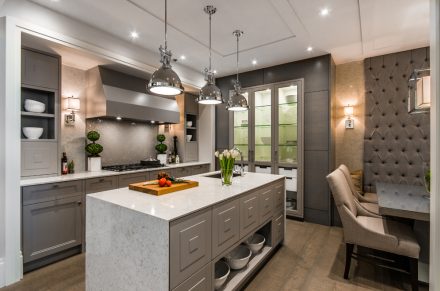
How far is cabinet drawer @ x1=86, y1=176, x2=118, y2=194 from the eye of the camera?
9.59ft

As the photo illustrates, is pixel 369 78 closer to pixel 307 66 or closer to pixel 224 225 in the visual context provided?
pixel 307 66

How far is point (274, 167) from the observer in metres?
4.25

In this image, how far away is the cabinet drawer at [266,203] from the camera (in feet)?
8.05

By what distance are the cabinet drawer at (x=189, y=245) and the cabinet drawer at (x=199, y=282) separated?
0.04m

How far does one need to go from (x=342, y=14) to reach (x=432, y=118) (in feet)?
8.12

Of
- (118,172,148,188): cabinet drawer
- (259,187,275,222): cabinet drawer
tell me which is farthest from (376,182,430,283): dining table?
(118,172,148,188): cabinet drawer

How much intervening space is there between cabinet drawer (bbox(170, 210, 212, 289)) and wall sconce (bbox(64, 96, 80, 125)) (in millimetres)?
2808

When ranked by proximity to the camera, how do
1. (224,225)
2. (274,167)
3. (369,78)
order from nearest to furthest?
(224,225)
(369,78)
(274,167)

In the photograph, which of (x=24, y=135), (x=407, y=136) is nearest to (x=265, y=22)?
(x=407, y=136)

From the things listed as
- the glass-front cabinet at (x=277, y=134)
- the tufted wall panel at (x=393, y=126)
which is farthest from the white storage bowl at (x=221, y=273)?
the tufted wall panel at (x=393, y=126)

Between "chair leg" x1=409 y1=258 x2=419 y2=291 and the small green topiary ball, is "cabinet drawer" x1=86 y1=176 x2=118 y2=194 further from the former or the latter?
"chair leg" x1=409 y1=258 x2=419 y2=291

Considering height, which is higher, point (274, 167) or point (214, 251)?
point (274, 167)

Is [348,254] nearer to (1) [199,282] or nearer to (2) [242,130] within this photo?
(1) [199,282]

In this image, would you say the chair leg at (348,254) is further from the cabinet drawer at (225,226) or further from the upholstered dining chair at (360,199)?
the cabinet drawer at (225,226)
